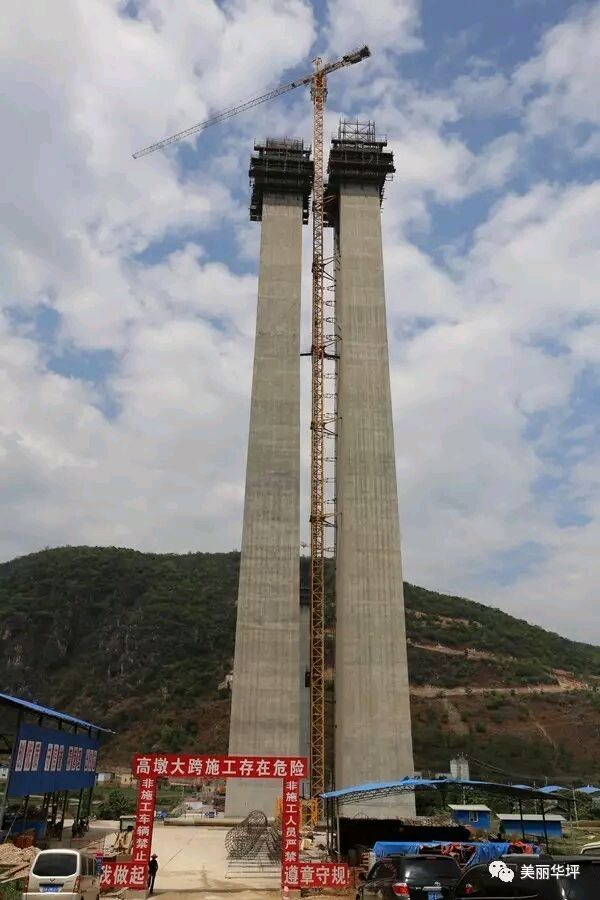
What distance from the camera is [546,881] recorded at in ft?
17.5

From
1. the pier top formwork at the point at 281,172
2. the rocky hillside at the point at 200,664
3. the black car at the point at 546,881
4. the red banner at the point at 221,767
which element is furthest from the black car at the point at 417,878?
the rocky hillside at the point at 200,664

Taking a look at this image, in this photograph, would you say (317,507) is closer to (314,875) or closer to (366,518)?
(366,518)

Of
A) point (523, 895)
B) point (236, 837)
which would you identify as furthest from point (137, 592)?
point (523, 895)

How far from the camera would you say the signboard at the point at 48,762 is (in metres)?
19.1

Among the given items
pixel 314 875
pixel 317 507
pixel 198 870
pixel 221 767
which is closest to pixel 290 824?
pixel 314 875

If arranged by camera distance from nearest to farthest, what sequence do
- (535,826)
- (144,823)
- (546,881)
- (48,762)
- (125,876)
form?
(546,881) → (125,876) → (144,823) → (48,762) → (535,826)

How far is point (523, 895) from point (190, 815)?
36458 millimetres

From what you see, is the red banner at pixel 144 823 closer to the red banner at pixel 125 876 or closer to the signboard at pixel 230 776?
the signboard at pixel 230 776

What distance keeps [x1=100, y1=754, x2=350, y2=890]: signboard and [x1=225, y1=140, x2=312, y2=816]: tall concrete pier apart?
21647mm

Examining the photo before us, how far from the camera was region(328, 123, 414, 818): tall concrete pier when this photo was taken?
36.4 m

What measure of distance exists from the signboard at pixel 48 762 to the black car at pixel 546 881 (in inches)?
644

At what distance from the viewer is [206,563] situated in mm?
113375

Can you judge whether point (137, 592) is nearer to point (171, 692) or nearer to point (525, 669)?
point (171, 692)

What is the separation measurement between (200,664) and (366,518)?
5222 cm
